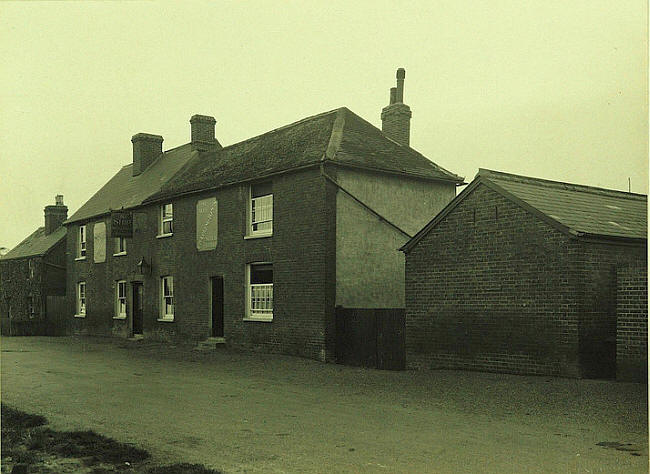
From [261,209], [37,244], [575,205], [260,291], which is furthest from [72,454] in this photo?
[37,244]

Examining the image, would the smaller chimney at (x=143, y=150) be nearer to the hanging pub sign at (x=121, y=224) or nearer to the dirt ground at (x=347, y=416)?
the hanging pub sign at (x=121, y=224)

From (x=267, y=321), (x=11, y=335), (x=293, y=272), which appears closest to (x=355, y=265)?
(x=293, y=272)

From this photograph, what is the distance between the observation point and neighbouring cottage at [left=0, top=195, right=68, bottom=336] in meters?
37.8

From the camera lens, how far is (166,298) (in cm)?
2611

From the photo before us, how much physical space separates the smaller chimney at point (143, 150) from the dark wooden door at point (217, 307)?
10.4 m

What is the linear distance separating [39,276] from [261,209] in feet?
70.9

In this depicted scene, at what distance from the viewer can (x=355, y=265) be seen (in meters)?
19.5

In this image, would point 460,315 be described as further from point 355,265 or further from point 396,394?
point 355,265

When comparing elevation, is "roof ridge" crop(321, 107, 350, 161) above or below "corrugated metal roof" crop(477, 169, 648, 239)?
above

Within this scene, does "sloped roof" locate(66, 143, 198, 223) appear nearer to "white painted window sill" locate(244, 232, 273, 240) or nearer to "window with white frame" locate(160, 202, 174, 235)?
"window with white frame" locate(160, 202, 174, 235)

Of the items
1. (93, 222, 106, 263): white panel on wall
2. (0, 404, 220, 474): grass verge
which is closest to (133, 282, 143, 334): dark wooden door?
(93, 222, 106, 263): white panel on wall

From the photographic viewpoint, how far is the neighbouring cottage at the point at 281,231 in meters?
19.2

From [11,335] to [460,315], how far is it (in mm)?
24362

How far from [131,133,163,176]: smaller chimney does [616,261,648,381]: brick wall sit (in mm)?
23907
